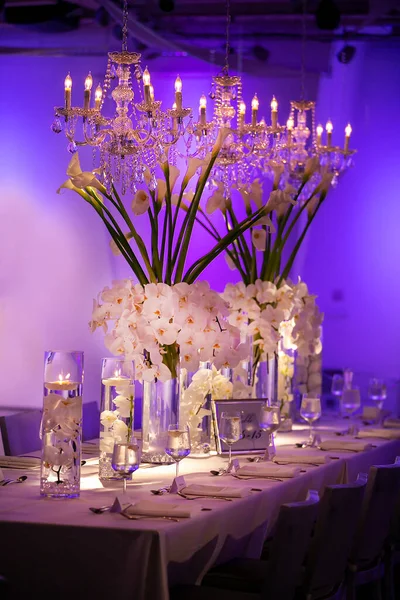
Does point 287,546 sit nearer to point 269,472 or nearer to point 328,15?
point 269,472

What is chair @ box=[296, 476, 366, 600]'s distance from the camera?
3555mm

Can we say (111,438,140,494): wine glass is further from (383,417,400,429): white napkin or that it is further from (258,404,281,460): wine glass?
(383,417,400,429): white napkin

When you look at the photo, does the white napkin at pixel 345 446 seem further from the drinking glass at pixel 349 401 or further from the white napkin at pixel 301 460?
the drinking glass at pixel 349 401

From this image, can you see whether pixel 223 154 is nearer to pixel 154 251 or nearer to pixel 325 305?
pixel 154 251

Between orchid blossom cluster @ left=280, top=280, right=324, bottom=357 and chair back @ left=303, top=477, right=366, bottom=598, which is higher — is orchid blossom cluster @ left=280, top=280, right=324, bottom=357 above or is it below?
above

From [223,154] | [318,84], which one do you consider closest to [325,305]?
[318,84]

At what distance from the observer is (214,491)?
11.7 ft

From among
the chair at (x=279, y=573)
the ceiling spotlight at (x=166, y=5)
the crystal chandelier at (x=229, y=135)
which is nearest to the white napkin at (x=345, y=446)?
the crystal chandelier at (x=229, y=135)

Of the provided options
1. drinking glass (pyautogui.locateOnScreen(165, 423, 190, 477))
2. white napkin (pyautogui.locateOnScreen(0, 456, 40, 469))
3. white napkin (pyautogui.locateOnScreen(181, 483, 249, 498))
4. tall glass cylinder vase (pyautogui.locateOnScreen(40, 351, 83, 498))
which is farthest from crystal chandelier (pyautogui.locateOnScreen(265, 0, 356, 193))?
tall glass cylinder vase (pyautogui.locateOnScreen(40, 351, 83, 498))

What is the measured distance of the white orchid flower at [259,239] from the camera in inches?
204

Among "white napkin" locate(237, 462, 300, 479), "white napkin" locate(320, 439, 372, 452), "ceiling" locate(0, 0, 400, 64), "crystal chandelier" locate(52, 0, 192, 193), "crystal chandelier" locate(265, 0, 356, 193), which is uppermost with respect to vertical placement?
"ceiling" locate(0, 0, 400, 64)

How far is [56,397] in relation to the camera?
342cm

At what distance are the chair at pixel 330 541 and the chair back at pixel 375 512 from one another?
0.31 meters

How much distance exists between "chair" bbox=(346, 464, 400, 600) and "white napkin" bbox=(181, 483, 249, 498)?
0.67 meters
